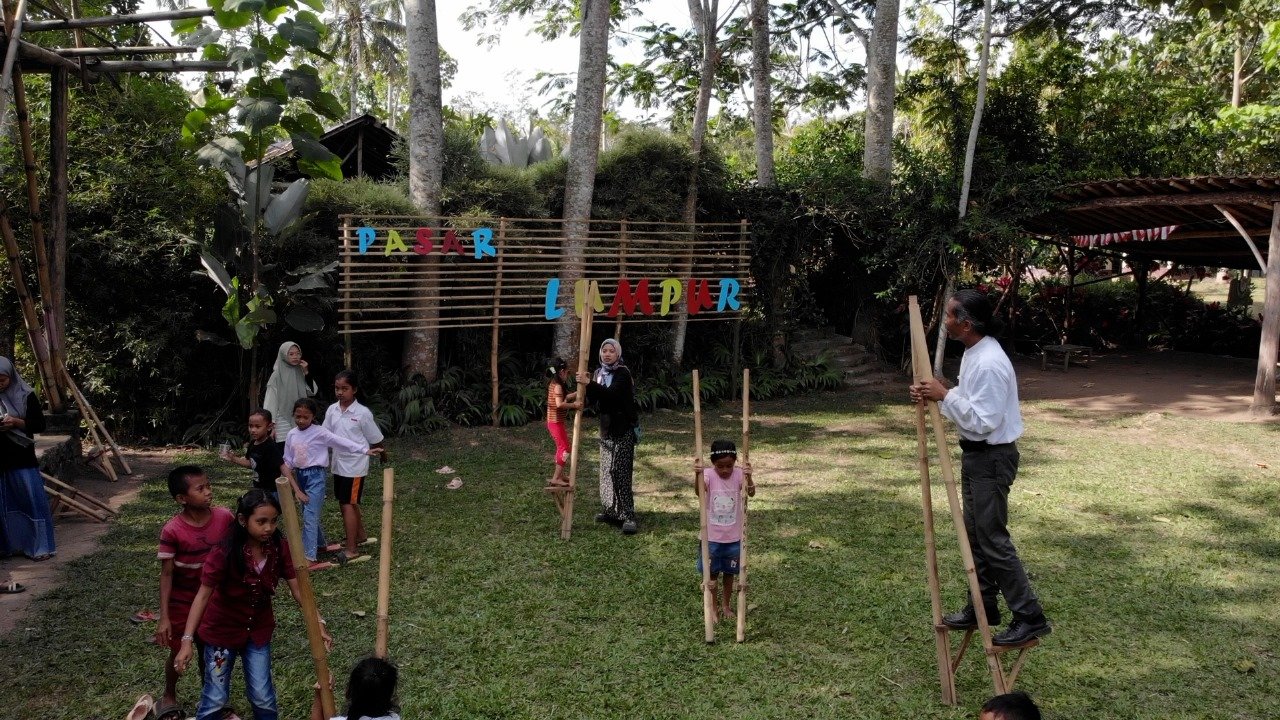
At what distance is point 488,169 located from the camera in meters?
11.3

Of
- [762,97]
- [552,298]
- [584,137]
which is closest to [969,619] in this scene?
[552,298]

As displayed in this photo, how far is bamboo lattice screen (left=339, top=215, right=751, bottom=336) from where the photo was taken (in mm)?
9695

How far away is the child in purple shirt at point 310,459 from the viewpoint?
226 inches

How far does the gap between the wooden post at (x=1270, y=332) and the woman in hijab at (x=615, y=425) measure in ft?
27.5

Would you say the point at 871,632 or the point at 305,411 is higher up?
the point at 305,411

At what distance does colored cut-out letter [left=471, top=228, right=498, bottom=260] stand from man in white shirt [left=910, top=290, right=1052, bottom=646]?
6.93 meters

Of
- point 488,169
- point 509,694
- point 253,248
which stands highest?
point 488,169

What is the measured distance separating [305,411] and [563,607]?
2.09 metres

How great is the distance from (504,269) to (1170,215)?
30.9 feet

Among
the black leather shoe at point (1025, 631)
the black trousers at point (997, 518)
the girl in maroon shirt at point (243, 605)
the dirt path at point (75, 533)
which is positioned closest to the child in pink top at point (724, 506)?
the black trousers at point (997, 518)

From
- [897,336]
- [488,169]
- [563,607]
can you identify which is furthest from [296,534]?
[897,336]

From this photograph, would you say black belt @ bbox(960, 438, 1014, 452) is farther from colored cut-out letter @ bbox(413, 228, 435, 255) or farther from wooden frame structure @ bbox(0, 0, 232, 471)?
wooden frame structure @ bbox(0, 0, 232, 471)

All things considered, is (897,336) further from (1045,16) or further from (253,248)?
(253,248)

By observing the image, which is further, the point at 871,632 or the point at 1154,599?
the point at 1154,599
